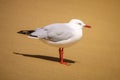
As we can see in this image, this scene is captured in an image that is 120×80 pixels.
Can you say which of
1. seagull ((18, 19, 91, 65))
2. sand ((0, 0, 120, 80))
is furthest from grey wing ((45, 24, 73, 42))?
sand ((0, 0, 120, 80))

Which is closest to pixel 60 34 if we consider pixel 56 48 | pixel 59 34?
pixel 59 34

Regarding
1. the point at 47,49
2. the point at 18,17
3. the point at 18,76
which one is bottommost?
the point at 18,76

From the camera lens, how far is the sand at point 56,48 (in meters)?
1.54

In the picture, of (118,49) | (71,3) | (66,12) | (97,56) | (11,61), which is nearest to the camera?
(11,61)

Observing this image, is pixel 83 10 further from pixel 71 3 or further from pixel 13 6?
pixel 13 6

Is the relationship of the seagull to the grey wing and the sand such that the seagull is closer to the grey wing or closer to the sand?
the grey wing

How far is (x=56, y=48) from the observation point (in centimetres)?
178

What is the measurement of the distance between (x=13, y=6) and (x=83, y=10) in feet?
1.64

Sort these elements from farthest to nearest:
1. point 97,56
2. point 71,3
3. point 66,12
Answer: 1. point 71,3
2. point 66,12
3. point 97,56

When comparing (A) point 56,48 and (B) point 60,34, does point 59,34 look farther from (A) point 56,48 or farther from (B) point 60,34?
(A) point 56,48

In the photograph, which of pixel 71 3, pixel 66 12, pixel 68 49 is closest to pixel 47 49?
pixel 68 49

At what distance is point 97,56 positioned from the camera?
1.74 m

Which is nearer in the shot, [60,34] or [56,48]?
[60,34]

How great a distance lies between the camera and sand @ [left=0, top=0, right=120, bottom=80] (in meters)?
1.54
